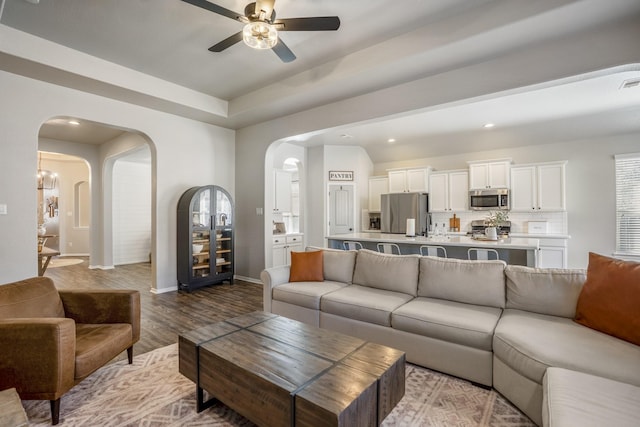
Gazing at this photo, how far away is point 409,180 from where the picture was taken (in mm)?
7219

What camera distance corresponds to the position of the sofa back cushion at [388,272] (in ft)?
9.81

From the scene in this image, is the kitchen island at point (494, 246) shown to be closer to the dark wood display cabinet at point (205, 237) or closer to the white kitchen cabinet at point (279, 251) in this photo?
the white kitchen cabinet at point (279, 251)

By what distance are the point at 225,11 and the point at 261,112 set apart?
98.9 inches

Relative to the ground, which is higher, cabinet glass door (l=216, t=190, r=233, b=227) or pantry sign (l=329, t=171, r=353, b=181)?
pantry sign (l=329, t=171, r=353, b=181)

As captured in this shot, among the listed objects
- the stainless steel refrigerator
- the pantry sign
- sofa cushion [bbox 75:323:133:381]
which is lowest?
sofa cushion [bbox 75:323:133:381]

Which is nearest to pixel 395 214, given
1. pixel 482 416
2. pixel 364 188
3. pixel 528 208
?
pixel 364 188

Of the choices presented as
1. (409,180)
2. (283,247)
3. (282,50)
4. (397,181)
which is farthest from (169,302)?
(409,180)

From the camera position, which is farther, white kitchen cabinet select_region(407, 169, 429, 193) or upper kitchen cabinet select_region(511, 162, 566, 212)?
white kitchen cabinet select_region(407, 169, 429, 193)

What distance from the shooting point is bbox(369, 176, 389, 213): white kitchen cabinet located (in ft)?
25.0

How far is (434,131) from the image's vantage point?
20.1ft

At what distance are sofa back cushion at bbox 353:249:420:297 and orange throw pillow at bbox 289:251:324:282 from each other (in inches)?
17.9

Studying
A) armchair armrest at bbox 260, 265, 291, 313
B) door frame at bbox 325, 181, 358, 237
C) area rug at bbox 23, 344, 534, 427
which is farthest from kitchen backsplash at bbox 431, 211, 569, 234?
area rug at bbox 23, 344, 534, 427

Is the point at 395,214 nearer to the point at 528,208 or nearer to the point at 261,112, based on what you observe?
the point at 528,208

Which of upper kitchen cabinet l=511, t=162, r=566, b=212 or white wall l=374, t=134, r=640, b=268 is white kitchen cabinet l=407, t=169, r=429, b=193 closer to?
upper kitchen cabinet l=511, t=162, r=566, b=212
